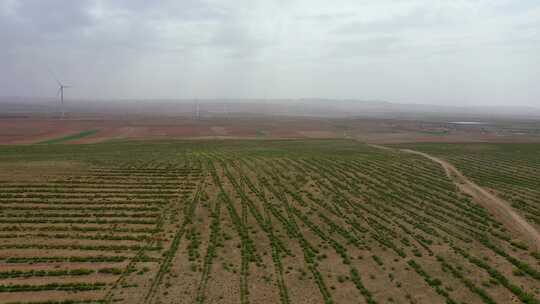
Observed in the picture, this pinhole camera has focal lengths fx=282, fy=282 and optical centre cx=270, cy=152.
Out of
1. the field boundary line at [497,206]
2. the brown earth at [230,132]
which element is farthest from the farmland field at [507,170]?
the brown earth at [230,132]

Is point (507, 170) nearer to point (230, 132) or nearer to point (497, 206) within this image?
point (497, 206)

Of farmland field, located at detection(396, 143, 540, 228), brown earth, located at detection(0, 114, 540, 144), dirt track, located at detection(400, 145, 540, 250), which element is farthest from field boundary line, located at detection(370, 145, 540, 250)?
brown earth, located at detection(0, 114, 540, 144)

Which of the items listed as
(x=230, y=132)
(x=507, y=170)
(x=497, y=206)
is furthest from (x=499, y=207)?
(x=230, y=132)

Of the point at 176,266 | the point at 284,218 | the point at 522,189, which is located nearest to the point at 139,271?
the point at 176,266

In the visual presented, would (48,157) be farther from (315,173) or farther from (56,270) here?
(315,173)

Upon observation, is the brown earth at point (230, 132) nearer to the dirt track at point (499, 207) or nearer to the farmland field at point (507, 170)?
the farmland field at point (507, 170)
